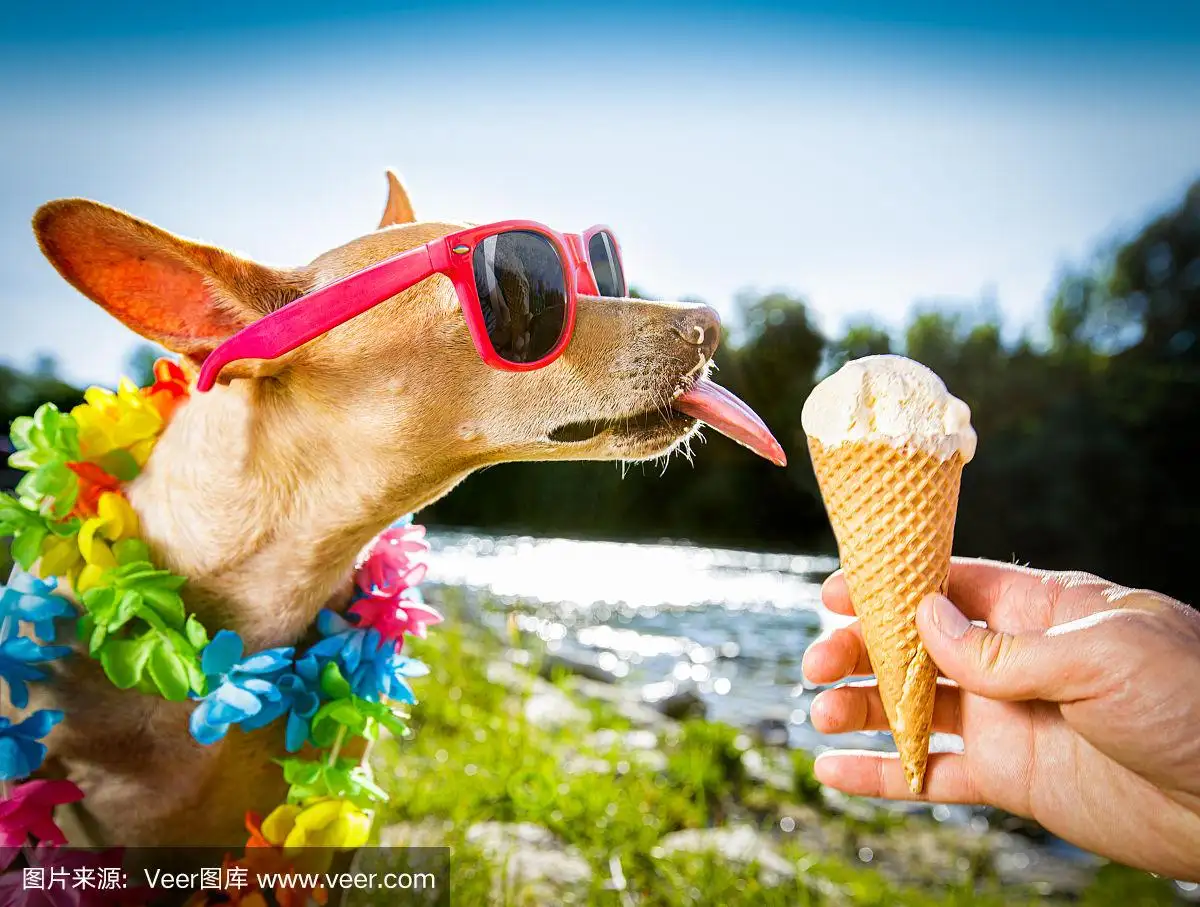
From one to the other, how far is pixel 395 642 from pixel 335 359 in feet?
2.47

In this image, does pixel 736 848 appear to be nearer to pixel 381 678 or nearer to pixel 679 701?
pixel 381 678

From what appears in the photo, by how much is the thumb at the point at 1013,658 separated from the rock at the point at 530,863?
6.05ft

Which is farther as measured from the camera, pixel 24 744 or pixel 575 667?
pixel 575 667

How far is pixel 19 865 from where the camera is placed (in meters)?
2.02

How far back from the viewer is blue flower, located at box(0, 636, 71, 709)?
1889mm

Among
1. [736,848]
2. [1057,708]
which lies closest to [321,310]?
[1057,708]

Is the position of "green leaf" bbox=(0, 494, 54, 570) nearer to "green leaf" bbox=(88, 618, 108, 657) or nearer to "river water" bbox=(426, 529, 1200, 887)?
"green leaf" bbox=(88, 618, 108, 657)

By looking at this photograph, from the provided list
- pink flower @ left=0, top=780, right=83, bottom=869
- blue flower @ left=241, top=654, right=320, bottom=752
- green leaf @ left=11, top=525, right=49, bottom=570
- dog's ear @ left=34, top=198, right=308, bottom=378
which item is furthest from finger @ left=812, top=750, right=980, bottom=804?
green leaf @ left=11, top=525, right=49, bottom=570

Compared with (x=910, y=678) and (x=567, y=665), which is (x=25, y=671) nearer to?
(x=910, y=678)

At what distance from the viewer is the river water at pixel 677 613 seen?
5.96 metres

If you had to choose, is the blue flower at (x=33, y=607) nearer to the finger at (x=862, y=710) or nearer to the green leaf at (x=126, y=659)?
the green leaf at (x=126, y=659)

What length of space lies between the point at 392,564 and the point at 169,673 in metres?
0.64

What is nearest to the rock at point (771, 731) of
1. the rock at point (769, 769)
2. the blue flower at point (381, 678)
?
the rock at point (769, 769)

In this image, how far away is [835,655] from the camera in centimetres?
191
